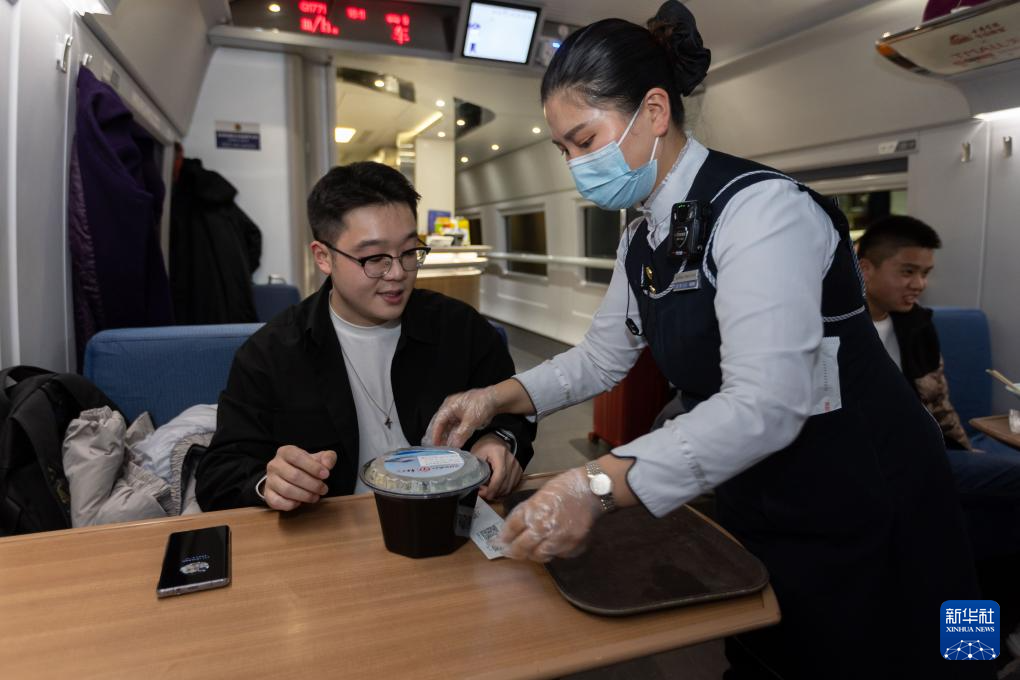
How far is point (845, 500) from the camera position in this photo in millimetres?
1224

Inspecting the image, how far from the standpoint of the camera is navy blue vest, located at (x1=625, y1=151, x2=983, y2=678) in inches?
48.1

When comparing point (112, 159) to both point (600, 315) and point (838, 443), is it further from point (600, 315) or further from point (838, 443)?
point (838, 443)

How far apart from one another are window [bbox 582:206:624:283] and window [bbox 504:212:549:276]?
3.43 ft

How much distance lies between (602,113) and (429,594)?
100 cm

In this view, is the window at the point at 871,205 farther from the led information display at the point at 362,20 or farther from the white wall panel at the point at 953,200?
the led information display at the point at 362,20

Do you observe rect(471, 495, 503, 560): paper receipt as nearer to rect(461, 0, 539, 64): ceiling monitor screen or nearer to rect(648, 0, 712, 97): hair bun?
rect(648, 0, 712, 97): hair bun

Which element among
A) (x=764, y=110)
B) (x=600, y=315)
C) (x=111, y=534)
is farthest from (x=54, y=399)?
(x=764, y=110)

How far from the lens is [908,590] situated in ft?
4.18

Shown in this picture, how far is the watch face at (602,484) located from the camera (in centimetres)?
105

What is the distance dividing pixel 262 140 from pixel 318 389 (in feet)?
12.1

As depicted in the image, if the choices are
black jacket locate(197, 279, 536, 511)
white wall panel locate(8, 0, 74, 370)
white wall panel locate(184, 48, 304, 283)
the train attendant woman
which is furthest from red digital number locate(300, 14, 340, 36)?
the train attendant woman

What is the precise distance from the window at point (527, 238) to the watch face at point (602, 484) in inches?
333

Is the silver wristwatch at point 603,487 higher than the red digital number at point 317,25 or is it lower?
lower

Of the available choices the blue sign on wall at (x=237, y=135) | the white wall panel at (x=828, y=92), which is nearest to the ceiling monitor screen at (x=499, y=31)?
the white wall panel at (x=828, y=92)
